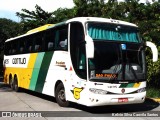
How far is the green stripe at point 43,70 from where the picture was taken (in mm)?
13945

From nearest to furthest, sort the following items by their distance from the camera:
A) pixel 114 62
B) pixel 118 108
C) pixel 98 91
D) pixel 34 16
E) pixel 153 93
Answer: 1. pixel 98 91
2. pixel 114 62
3. pixel 118 108
4. pixel 153 93
5. pixel 34 16

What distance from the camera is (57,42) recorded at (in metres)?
13.1

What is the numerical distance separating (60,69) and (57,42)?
3.64ft

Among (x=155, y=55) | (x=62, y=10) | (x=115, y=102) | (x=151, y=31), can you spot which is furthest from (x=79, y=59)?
(x=62, y=10)

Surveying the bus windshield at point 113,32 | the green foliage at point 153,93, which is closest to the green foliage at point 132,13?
the green foliage at point 153,93

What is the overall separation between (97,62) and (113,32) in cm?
137

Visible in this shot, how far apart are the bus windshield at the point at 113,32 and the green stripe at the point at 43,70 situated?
119 inches

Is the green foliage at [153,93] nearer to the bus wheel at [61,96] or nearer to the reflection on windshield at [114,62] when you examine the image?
the reflection on windshield at [114,62]

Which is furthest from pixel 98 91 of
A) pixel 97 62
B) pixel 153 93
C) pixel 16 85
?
pixel 16 85

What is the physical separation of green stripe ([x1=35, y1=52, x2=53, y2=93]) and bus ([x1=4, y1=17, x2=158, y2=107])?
37 centimetres

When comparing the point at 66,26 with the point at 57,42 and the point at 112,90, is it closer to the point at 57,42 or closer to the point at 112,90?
the point at 57,42

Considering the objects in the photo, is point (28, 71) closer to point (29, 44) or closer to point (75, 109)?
point (29, 44)

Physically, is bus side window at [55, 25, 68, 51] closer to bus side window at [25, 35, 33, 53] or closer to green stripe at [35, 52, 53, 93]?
green stripe at [35, 52, 53, 93]

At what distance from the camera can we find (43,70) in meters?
14.6
